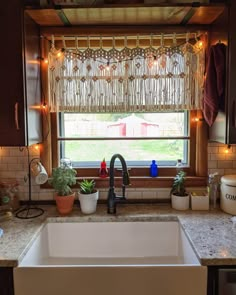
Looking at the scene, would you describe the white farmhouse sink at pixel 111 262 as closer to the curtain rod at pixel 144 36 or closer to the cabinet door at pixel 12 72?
the cabinet door at pixel 12 72

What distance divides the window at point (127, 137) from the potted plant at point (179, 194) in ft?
0.62

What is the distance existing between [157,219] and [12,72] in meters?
1.25

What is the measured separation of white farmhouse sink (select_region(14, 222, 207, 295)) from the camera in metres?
1.26

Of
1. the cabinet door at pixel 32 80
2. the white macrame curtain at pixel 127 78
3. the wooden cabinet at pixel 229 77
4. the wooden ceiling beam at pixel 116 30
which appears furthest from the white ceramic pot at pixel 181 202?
the wooden ceiling beam at pixel 116 30

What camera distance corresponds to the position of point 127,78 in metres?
1.87

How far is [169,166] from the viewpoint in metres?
2.03

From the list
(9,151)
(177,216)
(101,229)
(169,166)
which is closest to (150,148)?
(169,166)

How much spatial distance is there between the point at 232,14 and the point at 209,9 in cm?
14

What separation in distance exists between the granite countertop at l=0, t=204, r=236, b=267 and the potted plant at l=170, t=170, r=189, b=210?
0.15ft

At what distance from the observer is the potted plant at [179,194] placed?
183cm

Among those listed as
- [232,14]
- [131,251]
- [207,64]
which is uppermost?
[232,14]

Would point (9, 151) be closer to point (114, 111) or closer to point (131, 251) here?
point (114, 111)

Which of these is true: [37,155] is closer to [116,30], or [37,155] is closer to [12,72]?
[12,72]

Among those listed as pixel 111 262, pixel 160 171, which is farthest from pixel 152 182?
pixel 111 262
